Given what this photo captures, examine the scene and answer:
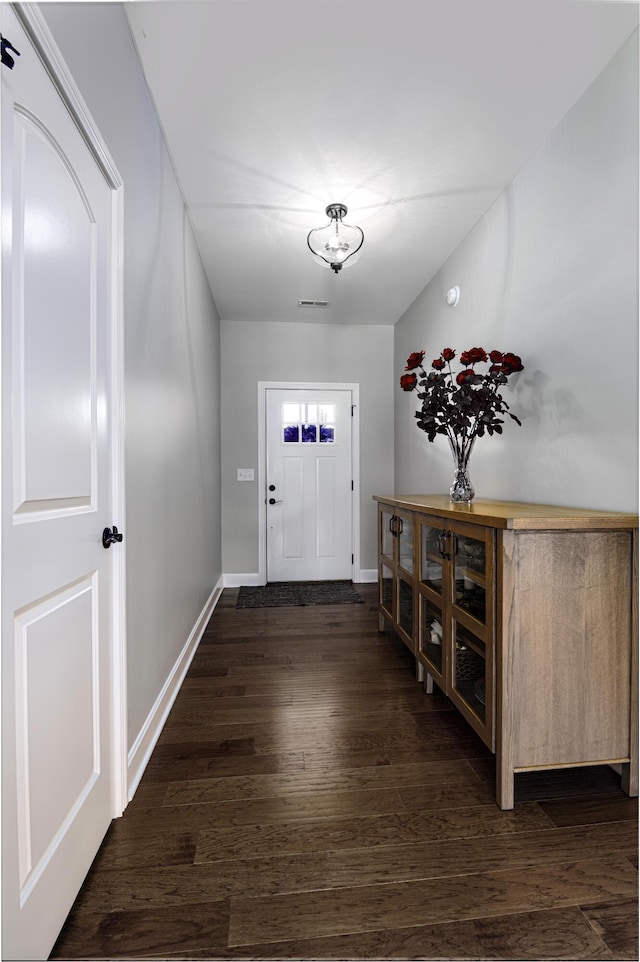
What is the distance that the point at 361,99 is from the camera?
179 centimetres

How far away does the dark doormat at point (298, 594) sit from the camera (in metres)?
3.74

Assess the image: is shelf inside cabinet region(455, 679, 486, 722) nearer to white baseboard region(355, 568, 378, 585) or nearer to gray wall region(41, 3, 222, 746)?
gray wall region(41, 3, 222, 746)

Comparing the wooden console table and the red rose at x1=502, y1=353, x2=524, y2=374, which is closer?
the wooden console table

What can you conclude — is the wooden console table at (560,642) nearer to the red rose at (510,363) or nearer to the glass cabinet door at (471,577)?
the glass cabinet door at (471,577)

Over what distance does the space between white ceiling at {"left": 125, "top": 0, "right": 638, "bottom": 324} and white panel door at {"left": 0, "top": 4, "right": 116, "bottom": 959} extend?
80 cm

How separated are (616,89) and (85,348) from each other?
2035 mm

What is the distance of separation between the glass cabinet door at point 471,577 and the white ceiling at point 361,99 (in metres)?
1.76

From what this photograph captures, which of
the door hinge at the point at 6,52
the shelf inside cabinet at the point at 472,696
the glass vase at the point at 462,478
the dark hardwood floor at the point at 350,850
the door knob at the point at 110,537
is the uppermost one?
the door hinge at the point at 6,52

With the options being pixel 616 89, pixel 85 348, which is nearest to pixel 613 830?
pixel 85 348

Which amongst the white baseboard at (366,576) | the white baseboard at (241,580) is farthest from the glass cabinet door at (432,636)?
the white baseboard at (241,580)

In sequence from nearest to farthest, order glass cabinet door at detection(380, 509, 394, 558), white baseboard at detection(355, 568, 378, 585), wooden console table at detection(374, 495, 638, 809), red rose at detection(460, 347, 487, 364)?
wooden console table at detection(374, 495, 638, 809) → red rose at detection(460, 347, 487, 364) → glass cabinet door at detection(380, 509, 394, 558) → white baseboard at detection(355, 568, 378, 585)

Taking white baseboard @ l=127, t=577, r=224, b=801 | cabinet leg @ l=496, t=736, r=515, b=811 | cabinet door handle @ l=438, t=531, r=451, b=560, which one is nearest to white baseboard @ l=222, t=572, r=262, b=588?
white baseboard @ l=127, t=577, r=224, b=801

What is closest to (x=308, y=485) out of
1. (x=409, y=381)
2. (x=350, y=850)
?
(x=409, y=381)

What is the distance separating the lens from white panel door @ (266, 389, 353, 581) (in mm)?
4395
